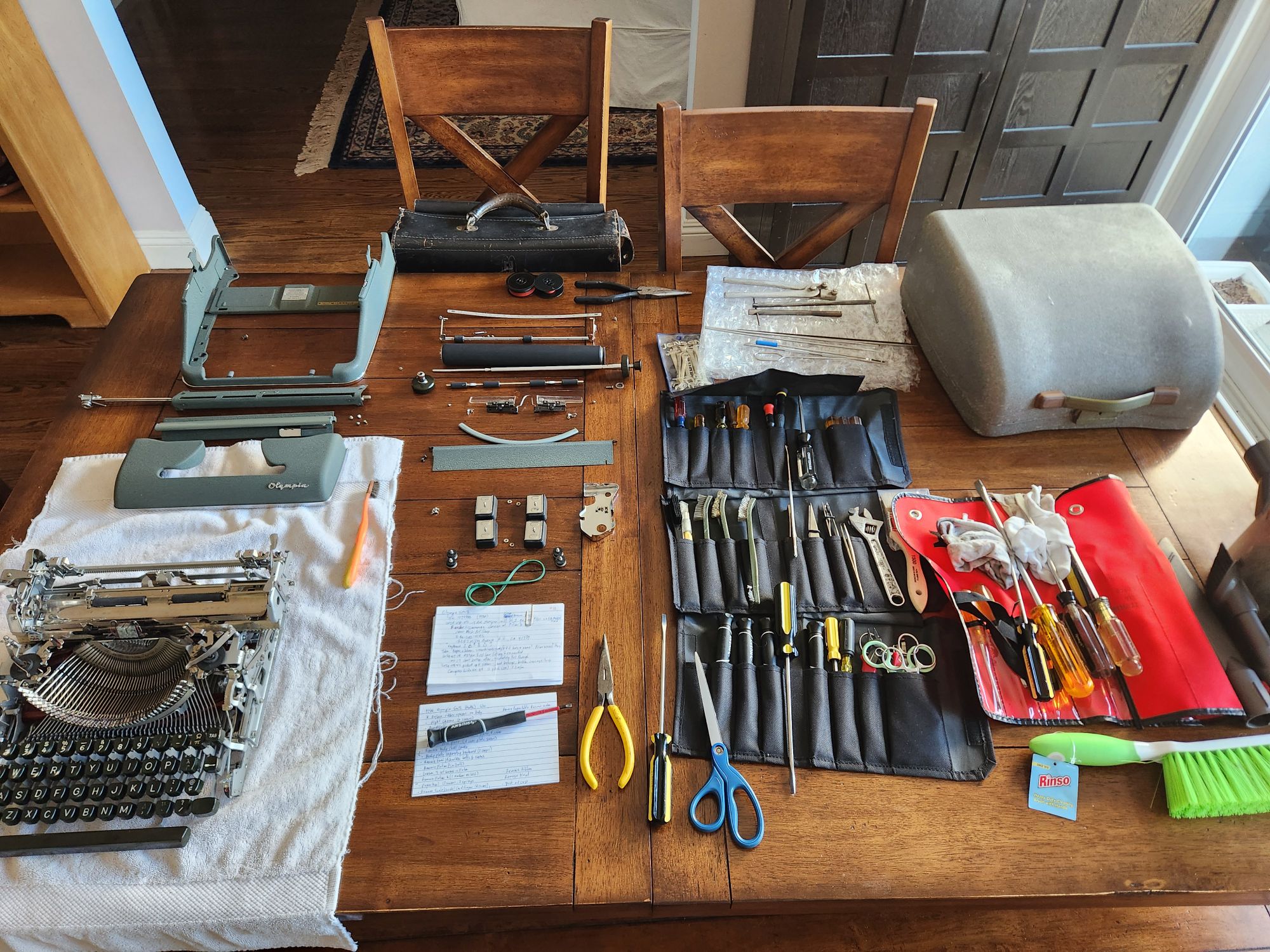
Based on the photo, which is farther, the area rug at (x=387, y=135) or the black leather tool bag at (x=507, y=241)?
the area rug at (x=387, y=135)

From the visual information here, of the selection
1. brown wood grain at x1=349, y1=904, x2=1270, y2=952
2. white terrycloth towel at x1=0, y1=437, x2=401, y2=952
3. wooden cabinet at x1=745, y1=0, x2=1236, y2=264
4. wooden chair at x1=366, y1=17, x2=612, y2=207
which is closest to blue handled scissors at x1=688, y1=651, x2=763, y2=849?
white terrycloth towel at x1=0, y1=437, x2=401, y2=952

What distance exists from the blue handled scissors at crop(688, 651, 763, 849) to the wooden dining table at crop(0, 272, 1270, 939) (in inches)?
0.5

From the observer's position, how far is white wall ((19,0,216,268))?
2.34 meters

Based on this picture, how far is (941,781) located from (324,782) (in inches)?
31.3

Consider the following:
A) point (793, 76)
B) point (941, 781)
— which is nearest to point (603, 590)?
point (941, 781)

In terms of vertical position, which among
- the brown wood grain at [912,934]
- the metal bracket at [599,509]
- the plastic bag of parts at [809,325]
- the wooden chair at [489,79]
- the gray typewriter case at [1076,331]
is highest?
the wooden chair at [489,79]

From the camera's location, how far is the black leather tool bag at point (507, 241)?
68.4 inches

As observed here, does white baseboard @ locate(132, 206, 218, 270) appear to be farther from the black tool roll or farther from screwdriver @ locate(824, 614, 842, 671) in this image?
screwdriver @ locate(824, 614, 842, 671)

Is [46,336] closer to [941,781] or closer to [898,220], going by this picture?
[898,220]

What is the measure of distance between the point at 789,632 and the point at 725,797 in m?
0.26

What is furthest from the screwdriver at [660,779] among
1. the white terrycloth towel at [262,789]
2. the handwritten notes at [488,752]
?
the white terrycloth towel at [262,789]

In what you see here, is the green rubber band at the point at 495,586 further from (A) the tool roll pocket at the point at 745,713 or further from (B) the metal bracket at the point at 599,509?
(A) the tool roll pocket at the point at 745,713

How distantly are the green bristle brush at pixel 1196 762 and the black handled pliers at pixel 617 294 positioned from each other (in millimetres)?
1076

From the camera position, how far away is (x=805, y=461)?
1.39 meters
